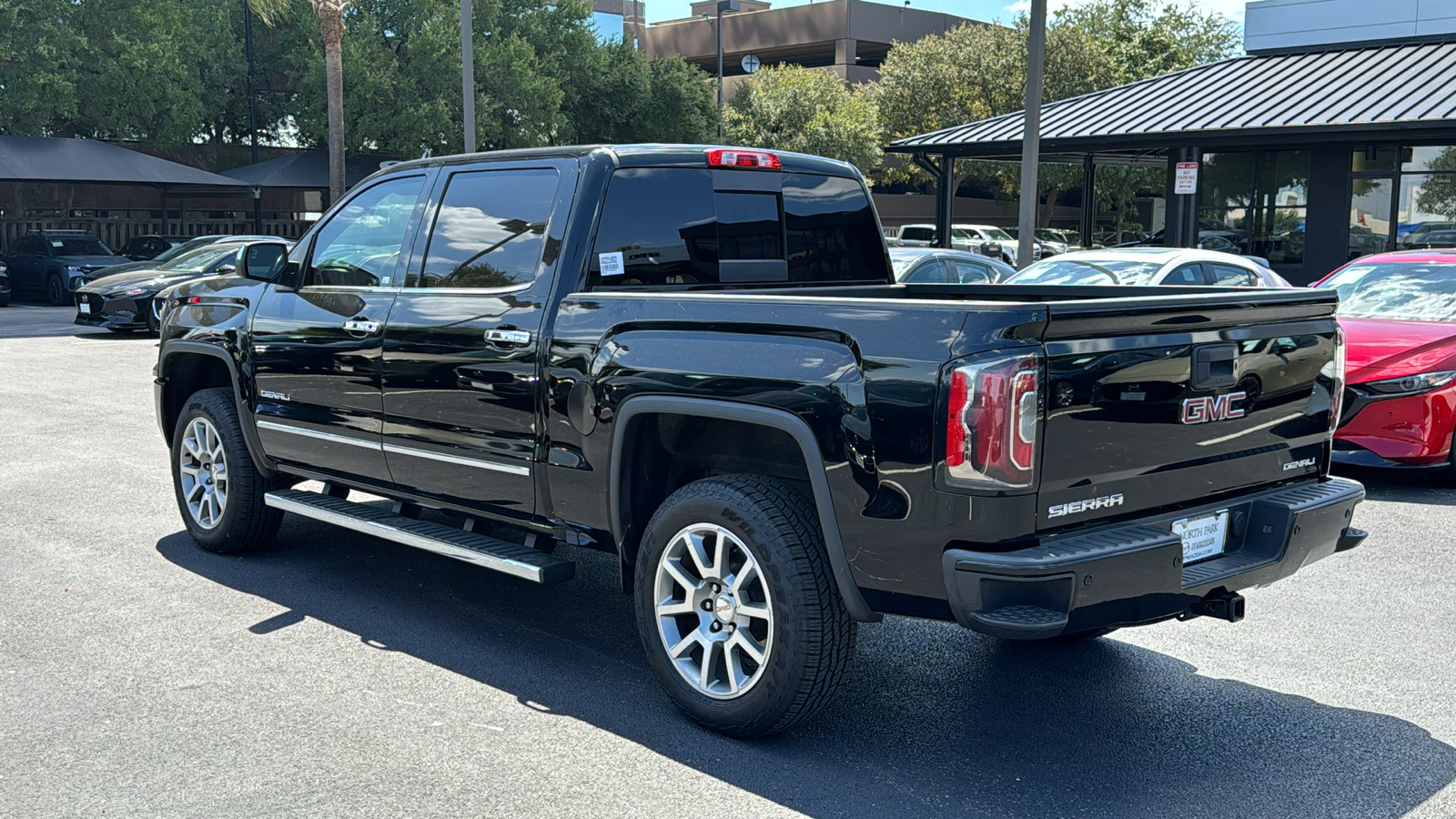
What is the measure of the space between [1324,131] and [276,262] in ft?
55.0

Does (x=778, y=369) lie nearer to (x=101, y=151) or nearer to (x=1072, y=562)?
(x=1072, y=562)

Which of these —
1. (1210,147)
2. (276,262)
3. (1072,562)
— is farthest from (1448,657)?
(1210,147)

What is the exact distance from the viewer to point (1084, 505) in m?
3.84

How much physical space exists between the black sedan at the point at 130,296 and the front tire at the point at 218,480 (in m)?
13.8

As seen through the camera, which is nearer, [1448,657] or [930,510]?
[930,510]

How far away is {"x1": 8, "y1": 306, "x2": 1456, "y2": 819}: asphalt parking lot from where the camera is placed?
389 cm

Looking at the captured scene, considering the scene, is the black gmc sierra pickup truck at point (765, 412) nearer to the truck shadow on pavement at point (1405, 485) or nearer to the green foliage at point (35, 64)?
the truck shadow on pavement at point (1405, 485)

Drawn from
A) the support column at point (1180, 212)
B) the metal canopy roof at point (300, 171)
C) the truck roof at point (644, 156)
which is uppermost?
the metal canopy roof at point (300, 171)

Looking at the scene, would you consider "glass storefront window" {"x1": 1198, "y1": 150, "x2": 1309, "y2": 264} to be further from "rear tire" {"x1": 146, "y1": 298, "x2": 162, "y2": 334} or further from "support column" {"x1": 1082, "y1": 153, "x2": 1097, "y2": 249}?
"rear tire" {"x1": 146, "y1": 298, "x2": 162, "y2": 334}

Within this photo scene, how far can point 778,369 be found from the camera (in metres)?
4.11

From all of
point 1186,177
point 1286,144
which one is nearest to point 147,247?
point 1186,177

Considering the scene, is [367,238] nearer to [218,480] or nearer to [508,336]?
[508,336]

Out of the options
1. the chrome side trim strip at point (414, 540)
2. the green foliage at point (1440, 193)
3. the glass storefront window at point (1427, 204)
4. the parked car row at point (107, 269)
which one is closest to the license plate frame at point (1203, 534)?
the chrome side trim strip at point (414, 540)

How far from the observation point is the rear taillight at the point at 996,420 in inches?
142
